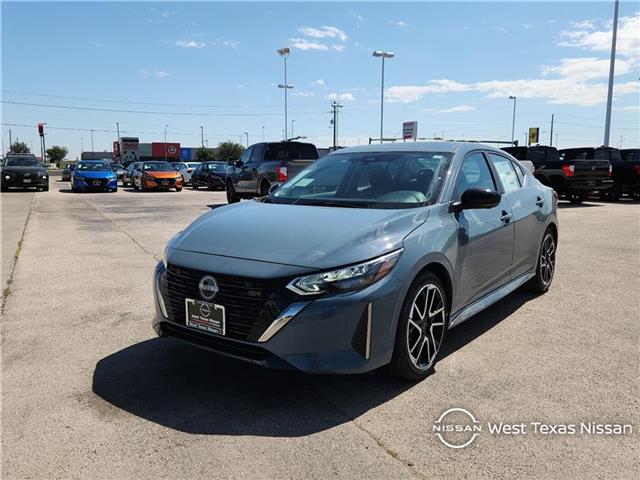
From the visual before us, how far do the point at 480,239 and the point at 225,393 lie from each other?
2285 millimetres

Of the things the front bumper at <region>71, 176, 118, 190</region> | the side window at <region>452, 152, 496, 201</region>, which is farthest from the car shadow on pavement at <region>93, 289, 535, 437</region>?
the front bumper at <region>71, 176, 118, 190</region>

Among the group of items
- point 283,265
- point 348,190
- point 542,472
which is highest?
point 348,190

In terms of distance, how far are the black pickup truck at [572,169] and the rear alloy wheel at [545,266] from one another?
13198 millimetres

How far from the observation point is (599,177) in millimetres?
17594

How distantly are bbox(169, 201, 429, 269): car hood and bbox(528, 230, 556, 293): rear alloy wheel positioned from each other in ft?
8.73

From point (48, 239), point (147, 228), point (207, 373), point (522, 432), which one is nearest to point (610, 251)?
point (522, 432)

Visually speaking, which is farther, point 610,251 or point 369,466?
point 610,251

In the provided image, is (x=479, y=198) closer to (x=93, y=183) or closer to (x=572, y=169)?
(x=572, y=169)

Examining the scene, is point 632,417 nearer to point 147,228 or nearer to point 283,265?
point 283,265

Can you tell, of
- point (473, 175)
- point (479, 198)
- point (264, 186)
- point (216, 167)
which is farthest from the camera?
point (216, 167)

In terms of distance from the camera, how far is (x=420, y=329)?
352 centimetres

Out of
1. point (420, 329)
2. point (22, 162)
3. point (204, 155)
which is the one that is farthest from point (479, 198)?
point (204, 155)

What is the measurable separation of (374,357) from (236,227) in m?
1.29

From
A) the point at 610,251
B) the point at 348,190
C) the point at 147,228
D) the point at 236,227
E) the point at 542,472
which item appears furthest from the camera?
the point at 147,228
